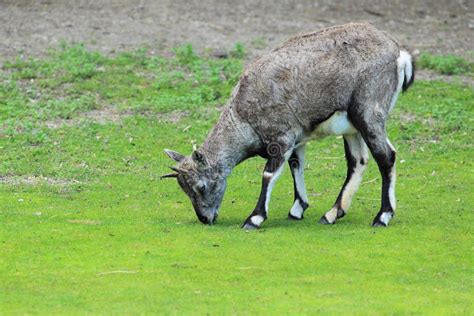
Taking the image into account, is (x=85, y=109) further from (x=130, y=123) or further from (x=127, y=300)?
(x=127, y=300)

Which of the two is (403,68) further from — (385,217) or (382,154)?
(385,217)

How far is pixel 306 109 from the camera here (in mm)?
12703

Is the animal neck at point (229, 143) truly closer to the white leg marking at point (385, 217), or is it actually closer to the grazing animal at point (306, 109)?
the grazing animal at point (306, 109)

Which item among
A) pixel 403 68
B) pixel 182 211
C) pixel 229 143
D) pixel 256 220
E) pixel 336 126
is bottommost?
pixel 182 211

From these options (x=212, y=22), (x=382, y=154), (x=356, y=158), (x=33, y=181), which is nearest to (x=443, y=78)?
(x=212, y=22)

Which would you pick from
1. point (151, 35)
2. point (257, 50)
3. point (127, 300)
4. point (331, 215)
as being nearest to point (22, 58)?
point (151, 35)

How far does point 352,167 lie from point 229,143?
1428mm

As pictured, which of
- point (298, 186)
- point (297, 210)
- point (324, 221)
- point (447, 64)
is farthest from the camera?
point (447, 64)

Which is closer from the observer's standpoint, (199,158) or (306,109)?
(306,109)

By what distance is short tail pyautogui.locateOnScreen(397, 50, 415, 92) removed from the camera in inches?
505

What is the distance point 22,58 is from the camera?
20.1m

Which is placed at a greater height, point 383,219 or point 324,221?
point 383,219

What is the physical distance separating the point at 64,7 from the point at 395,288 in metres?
14.0

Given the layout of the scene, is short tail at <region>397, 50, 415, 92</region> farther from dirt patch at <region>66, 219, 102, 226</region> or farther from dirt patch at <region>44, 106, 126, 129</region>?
dirt patch at <region>44, 106, 126, 129</region>
